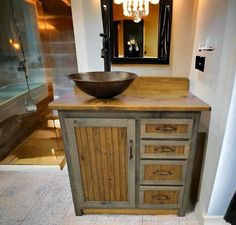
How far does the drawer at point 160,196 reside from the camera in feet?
4.09

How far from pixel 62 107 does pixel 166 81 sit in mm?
805

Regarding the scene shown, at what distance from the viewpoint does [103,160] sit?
118 cm

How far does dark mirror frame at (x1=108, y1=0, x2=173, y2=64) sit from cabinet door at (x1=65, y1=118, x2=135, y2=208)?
58cm

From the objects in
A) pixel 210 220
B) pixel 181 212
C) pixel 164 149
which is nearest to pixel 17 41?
pixel 164 149

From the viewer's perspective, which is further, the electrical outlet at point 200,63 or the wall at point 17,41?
the wall at point 17,41

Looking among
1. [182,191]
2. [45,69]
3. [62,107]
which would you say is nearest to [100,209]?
Result: [182,191]

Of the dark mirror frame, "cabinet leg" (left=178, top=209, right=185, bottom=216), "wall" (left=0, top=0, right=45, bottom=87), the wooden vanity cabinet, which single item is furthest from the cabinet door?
"wall" (left=0, top=0, right=45, bottom=87)

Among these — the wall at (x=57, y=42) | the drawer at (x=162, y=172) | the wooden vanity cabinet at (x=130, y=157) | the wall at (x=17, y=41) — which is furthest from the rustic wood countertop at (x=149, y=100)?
the wall at (x=17, y=41)

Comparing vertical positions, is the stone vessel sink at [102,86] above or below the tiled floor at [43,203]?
above

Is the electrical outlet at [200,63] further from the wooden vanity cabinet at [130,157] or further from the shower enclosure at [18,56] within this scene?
the shower enclosure at [18,56]

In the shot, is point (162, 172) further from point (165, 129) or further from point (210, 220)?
point (210, 220)

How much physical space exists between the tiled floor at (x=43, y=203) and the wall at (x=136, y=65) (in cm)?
112

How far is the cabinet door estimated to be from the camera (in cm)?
108

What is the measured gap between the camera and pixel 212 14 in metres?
1.04
